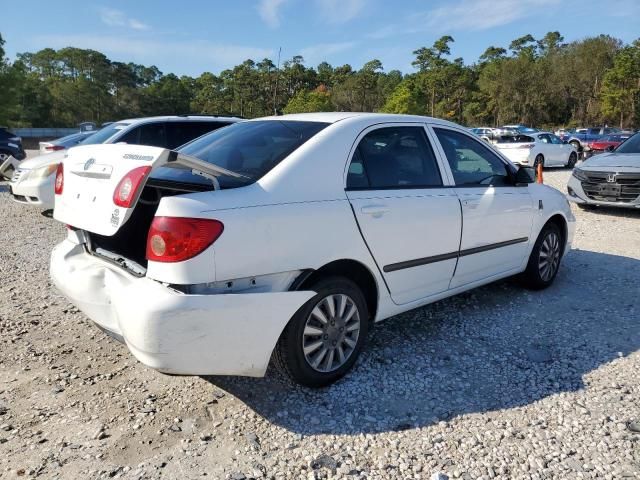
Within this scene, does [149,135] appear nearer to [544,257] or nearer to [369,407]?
[544,257]

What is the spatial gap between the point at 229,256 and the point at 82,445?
A: 3.99ft

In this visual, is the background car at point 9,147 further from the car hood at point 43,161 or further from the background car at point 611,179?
the background car at point 611,179

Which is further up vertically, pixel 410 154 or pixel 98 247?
pixel 410 154

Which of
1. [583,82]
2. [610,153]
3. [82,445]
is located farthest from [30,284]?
[583,82]

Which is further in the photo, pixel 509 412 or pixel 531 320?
pixel 531 320

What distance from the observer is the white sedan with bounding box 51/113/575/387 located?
2.45 meters

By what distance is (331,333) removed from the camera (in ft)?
9.90

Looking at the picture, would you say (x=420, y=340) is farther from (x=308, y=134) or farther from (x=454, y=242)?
(x=308, y=134)

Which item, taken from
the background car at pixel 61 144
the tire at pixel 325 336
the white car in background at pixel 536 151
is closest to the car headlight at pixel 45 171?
the background car at pixel 61 144

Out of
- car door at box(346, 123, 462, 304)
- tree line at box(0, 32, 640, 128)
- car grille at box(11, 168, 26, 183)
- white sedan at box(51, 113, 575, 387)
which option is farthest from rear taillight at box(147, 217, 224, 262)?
tree line at box(0, 32, 640, 128)

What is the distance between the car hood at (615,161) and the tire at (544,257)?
4.57m

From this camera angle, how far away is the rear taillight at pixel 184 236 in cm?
239

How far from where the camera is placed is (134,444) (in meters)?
2.54

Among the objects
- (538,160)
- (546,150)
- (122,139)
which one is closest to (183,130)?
(122,139)
